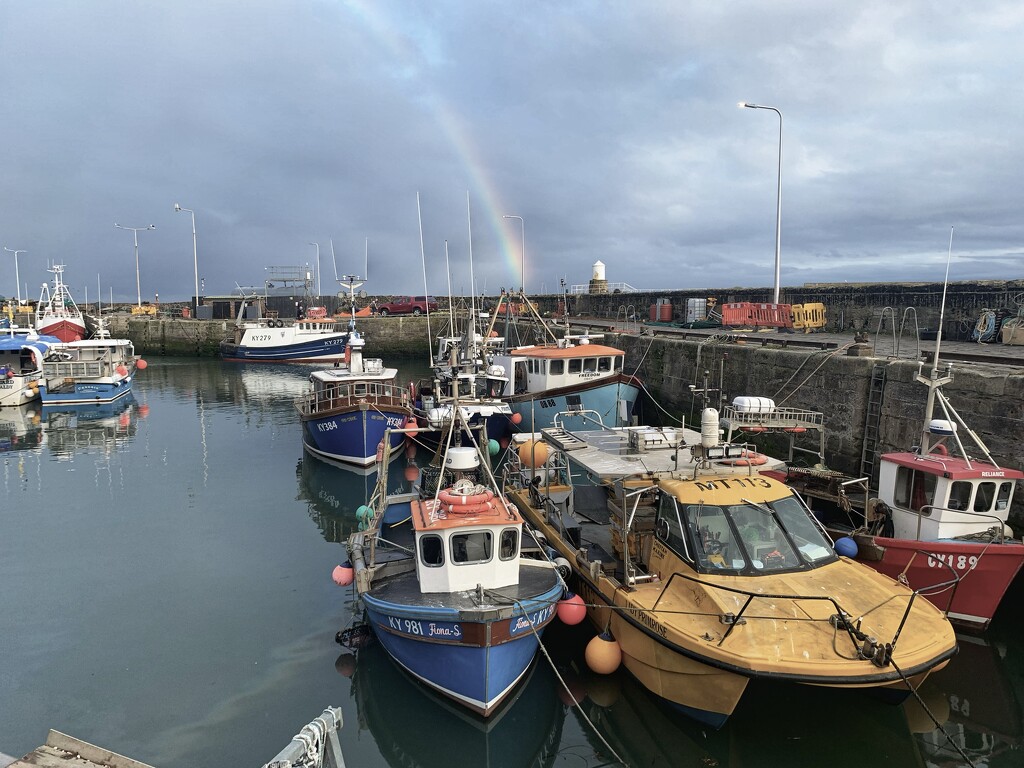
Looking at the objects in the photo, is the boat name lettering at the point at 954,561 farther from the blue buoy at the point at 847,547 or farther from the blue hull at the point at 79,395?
the blue hull at the point at 79,395

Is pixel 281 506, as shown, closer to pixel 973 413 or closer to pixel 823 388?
pixel 823 388

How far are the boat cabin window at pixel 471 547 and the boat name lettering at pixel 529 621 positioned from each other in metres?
1.00

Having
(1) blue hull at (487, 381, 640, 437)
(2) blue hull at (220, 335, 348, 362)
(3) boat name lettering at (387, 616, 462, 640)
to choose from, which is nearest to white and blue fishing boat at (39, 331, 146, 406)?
(2) blue hull at (220, 335, 348, 362)

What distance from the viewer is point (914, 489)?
413 inches

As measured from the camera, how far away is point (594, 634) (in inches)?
401

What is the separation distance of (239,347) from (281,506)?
4217 centimetres

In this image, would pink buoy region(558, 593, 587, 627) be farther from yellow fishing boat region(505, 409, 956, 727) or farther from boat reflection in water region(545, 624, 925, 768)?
boat reflection in water region(545, 624, 925, 768)

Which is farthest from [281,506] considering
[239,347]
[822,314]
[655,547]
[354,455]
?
[239,347]

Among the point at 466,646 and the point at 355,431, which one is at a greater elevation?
the point at 355,431

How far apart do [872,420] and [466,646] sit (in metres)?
11.9

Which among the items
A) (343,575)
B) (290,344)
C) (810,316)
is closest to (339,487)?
(343,575)

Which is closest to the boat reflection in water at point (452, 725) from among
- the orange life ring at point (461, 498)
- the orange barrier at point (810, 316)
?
the orange life ring at point (461, 498)

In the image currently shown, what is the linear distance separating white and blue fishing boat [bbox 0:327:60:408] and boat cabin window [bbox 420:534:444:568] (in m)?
34.4

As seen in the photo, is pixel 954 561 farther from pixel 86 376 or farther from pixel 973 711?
pixel 86 376
